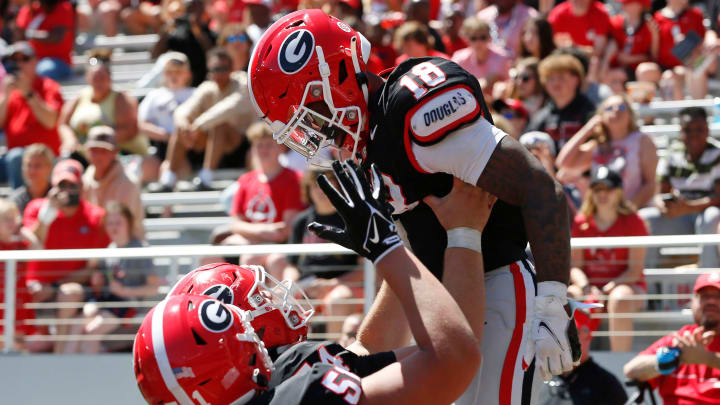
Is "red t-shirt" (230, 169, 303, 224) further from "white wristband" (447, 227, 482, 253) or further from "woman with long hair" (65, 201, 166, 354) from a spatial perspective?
"white wristband" (447, 227, 482, 253)

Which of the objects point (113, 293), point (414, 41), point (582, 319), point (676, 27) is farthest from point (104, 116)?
point (582, 319)

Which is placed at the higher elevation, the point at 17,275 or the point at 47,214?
the point at 47,214

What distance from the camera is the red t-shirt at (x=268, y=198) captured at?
7.71 meters

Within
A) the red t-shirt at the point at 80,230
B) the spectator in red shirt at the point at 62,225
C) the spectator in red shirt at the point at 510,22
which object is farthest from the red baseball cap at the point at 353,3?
the red t-shirt at the point at 80,230

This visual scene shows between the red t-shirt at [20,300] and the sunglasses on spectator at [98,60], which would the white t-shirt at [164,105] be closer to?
the sunglasses on spectator at [98,60]

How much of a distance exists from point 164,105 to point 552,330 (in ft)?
22.9

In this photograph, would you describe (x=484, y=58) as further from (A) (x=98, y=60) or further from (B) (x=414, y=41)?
(A) (x=98, y=60)

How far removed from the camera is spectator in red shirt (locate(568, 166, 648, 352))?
20.4 ft

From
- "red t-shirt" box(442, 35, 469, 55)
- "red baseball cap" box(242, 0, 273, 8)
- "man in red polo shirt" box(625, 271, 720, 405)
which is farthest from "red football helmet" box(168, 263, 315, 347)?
"red baseball cap" box(242, 0, 273, 8)

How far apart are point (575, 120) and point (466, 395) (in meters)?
4.76

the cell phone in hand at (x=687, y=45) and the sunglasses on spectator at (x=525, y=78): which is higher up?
the cell phone in hand at (x=687, y=45)

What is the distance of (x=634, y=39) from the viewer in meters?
9.08

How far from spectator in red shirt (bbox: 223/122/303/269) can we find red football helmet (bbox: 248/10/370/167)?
416 centimetres

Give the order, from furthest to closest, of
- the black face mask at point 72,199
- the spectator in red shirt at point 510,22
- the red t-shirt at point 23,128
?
the red t-shirt at point 23,128 < the spectator in red shirt at point 510,22 < the black face mask at point 72,199
